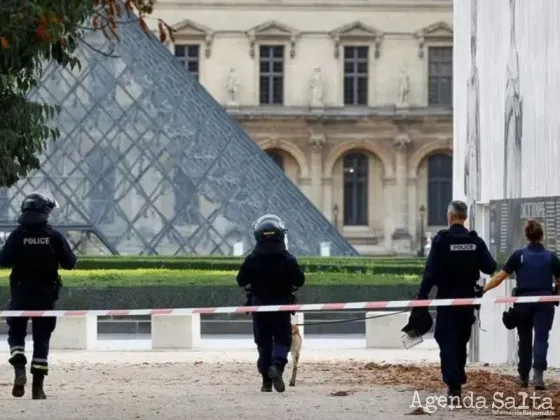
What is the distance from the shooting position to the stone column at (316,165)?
52656 mm

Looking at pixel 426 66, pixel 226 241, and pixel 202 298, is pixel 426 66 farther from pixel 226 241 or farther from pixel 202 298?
pixel 202 298

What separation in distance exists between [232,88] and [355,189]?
444cm

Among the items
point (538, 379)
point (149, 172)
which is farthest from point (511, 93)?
point (149, 172)

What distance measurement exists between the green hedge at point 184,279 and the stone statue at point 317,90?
2906 centimetres

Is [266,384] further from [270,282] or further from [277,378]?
[270,282]

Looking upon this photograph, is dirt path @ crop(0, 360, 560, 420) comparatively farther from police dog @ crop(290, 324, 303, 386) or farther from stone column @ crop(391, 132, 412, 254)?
stone column @ crop(391, 132, 412, 254)

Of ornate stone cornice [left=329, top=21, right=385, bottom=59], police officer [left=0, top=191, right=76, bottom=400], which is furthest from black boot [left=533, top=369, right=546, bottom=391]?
ornate stone cornice [left=329, top=21, right=385, bottom=59]

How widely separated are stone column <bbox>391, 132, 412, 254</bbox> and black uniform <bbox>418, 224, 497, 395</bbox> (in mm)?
40724

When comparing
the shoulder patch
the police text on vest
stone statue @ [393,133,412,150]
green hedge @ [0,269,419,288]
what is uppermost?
stone statue @ [393,133,412,150]

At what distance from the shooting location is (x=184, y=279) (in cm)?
2300

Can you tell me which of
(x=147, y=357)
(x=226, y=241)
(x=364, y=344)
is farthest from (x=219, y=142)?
(x=147, y=357)

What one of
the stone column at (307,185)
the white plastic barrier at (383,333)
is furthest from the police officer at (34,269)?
the stone column at (307,185)

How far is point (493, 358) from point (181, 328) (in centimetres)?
427

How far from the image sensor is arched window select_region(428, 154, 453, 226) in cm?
5375
